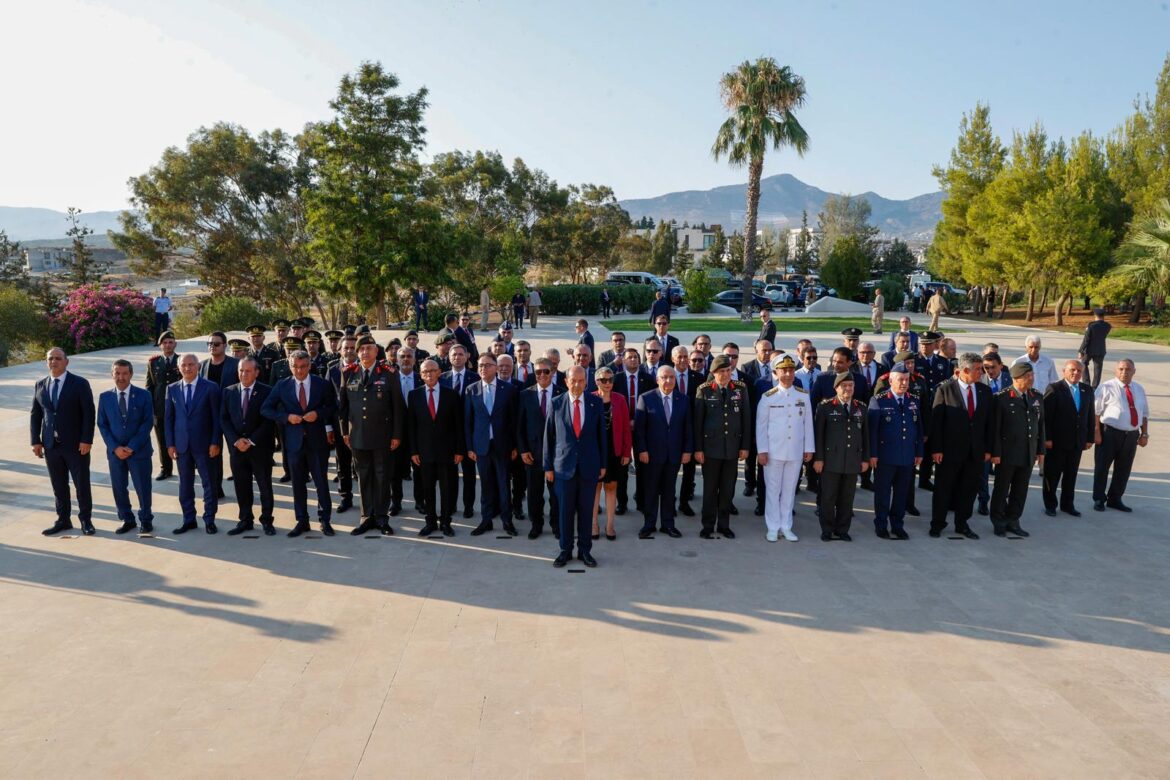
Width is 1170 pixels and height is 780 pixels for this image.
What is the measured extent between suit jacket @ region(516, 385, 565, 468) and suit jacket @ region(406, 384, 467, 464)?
69 centimetres

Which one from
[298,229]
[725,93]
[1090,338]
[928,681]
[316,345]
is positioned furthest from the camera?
[298,229]

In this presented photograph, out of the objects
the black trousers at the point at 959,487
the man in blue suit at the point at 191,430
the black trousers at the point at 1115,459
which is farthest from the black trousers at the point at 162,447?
the black trousers at the point at 1115,459

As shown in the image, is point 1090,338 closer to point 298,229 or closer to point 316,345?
point 316,345

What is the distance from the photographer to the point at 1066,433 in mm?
8555

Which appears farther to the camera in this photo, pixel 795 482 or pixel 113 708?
pixel 795 482

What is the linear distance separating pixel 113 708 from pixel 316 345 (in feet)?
18.3

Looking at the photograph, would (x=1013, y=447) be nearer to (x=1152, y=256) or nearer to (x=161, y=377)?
(x=161, y=377)

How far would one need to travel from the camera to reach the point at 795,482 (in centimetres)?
789

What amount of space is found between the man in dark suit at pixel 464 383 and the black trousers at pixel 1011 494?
18.6 ft

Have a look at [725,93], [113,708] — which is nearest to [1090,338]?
[113,708]

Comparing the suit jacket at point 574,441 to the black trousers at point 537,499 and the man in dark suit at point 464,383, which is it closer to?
the black trousers at point 537,499

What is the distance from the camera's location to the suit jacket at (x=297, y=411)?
25.1 feet

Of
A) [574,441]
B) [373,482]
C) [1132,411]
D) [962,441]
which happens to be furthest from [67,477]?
[1132,411]

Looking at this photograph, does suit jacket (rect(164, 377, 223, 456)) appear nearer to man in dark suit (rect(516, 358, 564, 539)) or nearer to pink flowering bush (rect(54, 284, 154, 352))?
man in dark suit (rect(516, 358, 564, 539))
